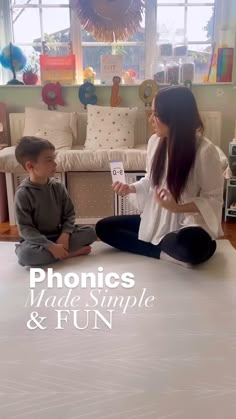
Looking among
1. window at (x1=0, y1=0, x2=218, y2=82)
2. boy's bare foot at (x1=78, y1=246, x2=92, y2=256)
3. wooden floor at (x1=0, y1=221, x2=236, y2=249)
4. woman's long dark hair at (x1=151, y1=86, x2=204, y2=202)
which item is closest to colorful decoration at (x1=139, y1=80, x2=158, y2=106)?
window at (x1=0, y1=0, x2=218, y2=82)

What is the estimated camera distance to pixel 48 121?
9.13 feet

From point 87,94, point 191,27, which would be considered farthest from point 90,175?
point 191,27

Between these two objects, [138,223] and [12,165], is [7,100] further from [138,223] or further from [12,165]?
[138,223]

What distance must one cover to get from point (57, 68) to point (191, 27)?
109 centimetres

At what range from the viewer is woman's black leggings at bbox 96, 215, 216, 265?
1.50 m

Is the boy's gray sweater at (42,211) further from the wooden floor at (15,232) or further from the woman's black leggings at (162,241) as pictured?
the wooden floor at (15,232)

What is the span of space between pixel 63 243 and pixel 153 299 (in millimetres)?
496

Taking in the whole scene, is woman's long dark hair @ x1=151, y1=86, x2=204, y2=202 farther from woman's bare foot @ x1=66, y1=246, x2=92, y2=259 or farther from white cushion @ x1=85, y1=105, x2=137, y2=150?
white cushion @ x1=85, y1=105, x2=137, y2=150

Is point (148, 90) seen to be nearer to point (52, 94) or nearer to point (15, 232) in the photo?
point (52, 94)

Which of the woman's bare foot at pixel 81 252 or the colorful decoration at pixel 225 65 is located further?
the colorful decoration at pixel 225 65

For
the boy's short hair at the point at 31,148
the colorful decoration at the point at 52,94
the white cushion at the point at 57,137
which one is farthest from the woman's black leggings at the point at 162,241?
the colorful decoration at the point at 52,94

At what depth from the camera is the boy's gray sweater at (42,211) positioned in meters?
1.58

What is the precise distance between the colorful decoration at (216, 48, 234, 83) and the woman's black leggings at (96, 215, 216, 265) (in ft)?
5.18

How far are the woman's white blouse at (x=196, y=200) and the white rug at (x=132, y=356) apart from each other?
7.9 inches
